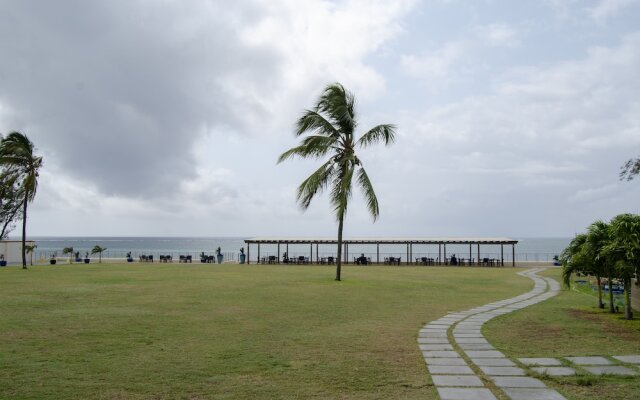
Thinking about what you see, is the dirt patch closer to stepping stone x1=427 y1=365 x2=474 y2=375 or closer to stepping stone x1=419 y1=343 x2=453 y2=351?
stepping stone x1=419 y1=343 x2=453 y2=351

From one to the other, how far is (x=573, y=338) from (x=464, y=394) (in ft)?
13.8

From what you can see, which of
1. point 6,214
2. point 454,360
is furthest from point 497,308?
point 6,214

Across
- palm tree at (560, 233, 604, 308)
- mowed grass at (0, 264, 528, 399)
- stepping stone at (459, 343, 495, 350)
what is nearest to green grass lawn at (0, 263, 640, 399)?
mowed grass at (0, 264, 528, 399)

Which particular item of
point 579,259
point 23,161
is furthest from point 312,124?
point 23,161

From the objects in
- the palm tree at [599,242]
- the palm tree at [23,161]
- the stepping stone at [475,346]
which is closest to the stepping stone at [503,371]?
the stepping stone at [475,346]

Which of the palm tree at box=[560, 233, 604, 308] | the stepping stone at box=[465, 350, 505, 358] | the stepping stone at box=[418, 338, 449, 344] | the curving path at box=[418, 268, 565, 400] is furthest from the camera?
the palm tree at box=[560, 233, 604, 308]

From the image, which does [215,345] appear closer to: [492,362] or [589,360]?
[492,362]

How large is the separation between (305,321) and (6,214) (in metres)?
45.8

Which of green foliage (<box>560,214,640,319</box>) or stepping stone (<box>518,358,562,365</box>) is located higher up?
green foliage (<box>560,214,640,319</box>)

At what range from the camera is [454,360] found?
652 centimetres

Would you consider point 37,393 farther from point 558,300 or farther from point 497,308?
point 558,300

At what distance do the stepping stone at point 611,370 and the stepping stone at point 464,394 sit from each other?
1.72 meters

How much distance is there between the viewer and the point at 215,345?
7.54 meters

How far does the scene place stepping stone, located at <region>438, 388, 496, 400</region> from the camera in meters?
4.84
